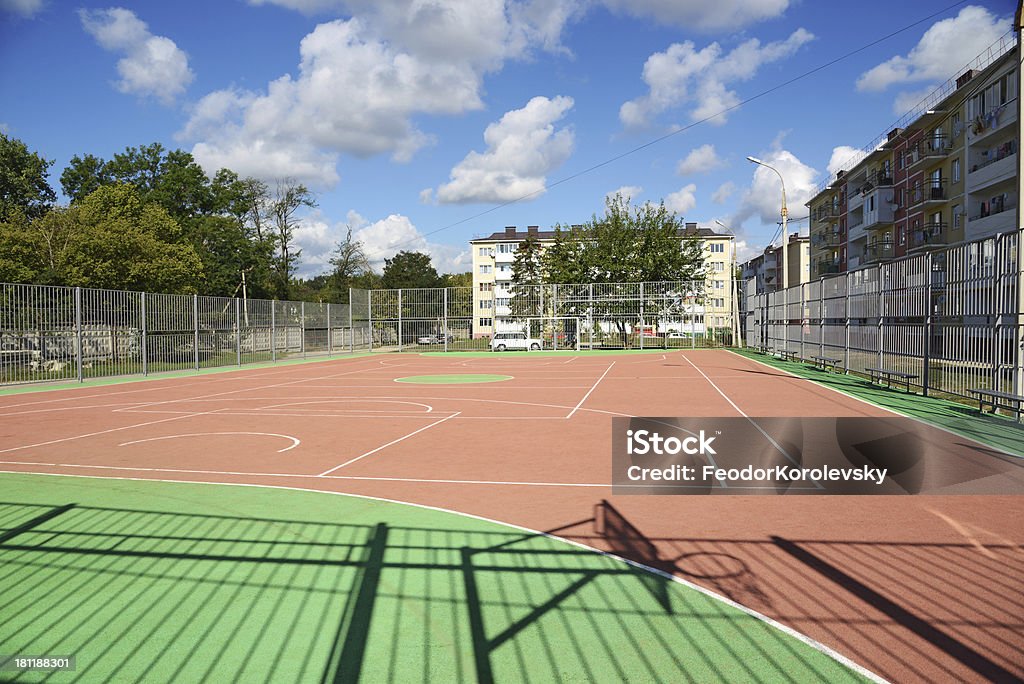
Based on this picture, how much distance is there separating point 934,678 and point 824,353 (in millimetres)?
21980

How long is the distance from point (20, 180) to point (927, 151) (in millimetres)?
59087

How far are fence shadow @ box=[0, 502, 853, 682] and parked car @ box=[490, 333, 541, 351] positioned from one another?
120 feet

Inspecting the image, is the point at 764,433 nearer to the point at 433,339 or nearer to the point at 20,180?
the point at 433,339

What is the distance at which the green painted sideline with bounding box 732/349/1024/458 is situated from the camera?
964cm

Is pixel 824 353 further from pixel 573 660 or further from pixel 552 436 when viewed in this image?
pixel 573 660

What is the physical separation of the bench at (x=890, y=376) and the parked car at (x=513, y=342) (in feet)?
83.5

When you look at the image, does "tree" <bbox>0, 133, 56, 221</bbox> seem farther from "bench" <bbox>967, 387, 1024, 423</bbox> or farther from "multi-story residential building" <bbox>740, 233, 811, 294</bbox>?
"multi-story residential building" <bbox>740, 233, 811, 294</bbox>

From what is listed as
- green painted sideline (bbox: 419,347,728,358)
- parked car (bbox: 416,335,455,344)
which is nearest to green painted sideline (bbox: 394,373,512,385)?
green painted sideline (bbox: 419,347,728,358)

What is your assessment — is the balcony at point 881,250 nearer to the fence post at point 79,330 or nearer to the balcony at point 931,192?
the balcony at point 931,192

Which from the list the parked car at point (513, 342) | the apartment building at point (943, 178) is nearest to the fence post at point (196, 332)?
the parked car at point (513, 342)

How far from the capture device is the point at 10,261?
2834 centimetres

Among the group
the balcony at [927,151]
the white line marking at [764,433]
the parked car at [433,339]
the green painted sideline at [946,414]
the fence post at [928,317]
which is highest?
the balcony at [927,151]

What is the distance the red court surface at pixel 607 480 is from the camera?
4098 mm

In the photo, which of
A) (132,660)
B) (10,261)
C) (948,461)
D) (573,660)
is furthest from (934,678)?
(10,261)
